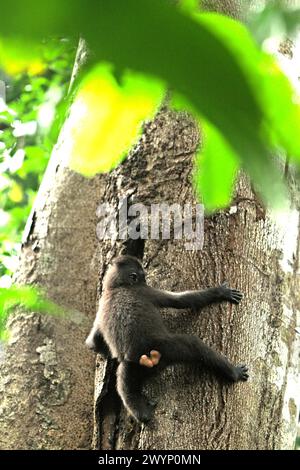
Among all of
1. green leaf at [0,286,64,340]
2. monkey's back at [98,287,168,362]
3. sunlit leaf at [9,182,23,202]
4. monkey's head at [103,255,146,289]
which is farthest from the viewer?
sunlit leaf at [9,182,23,202]

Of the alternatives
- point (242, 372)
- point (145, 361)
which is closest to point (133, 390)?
point (145, 361)

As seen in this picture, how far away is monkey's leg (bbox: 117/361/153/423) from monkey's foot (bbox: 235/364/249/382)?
0.39m

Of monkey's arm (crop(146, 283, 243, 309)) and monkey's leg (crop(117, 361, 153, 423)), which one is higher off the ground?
monkey's arm (crop(146, 283, 243, 309))

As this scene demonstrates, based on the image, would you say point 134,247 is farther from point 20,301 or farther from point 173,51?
point 173,51

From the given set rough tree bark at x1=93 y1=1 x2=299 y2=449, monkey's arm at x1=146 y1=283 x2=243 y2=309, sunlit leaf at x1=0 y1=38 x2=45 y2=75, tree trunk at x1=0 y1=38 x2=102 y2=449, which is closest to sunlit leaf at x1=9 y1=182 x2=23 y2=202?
tree trunk at x1=0 y1=38 x2=102 y2=449

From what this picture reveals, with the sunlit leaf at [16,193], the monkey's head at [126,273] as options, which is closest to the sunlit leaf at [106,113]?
the monkey's head at [126,273]

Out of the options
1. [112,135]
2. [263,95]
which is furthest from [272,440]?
[263,95]

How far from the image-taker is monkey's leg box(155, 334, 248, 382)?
113 inches

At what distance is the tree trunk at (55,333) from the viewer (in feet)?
13.3

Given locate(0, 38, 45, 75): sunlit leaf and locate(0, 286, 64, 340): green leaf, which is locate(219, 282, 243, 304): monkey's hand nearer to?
locate(0, 286, 64, 340): green leaf

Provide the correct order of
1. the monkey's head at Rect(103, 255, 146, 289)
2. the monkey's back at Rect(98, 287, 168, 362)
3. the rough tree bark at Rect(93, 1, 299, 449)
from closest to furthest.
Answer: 1. the rough tree bark at Rect(93, 1, 299, 449)
2. the monkey's back at Rect(98, 287, 168, 362)
3. the monkey's head at Rect(103, 255, 146, 289)

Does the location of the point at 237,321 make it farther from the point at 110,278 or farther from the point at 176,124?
the point at 176,124

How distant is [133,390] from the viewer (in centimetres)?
304

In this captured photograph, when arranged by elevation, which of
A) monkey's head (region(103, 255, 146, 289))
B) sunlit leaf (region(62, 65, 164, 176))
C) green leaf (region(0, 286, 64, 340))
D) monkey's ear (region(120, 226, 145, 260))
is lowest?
sunlit leaf (region(62, 65, 164, 176))
